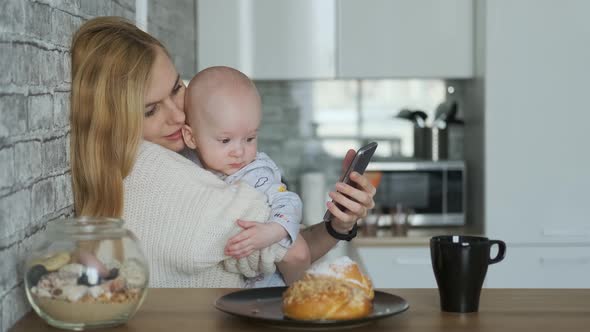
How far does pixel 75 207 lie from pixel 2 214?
441mm

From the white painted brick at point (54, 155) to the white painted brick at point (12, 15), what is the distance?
22 centimetres

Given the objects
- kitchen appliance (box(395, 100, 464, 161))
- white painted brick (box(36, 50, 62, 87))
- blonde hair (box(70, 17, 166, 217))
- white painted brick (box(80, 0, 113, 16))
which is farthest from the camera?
kitchen appliance (box(395, 100, 464, 161))

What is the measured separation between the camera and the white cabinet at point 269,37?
13.3 feet

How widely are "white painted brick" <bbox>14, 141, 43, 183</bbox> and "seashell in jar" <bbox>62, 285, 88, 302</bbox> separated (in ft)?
0.65

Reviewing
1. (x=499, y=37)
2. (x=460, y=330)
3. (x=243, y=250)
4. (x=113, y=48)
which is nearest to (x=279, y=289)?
(x=243, y=250)

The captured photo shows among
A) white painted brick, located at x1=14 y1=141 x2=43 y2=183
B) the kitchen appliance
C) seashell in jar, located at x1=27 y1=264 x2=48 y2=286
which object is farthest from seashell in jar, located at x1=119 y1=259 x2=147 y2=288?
the kitchen appliance

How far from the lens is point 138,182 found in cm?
171

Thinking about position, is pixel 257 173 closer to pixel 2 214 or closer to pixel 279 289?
pixel 279 289

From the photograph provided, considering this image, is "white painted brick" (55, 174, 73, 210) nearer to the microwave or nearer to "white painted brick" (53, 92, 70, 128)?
"white painted brick" (53, 92, 70, 128)

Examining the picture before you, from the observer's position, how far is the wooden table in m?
1.27

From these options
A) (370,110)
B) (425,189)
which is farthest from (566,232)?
(370,110)

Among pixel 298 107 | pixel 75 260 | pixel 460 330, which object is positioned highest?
pixel 298 107

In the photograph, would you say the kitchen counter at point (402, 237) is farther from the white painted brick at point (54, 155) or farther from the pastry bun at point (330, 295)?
the pastry bun at point (330, 295)

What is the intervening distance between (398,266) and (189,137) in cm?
198
